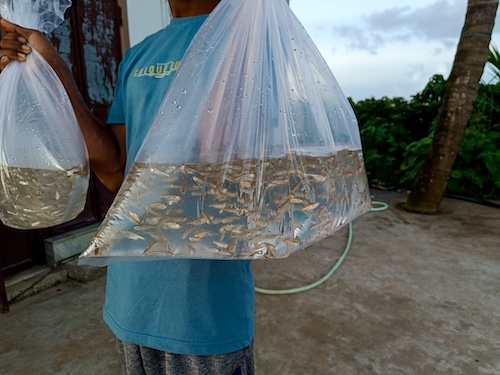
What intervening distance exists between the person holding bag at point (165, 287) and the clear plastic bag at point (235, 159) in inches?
5.7

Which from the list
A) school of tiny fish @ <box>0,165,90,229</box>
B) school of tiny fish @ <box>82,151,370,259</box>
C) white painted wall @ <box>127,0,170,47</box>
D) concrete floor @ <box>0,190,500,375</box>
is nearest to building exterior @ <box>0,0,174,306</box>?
white painted wall @ <box>127,0,170,47</box>

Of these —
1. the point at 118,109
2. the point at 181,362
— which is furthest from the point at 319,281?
the point at 118,109

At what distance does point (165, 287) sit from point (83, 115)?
0.38 meters

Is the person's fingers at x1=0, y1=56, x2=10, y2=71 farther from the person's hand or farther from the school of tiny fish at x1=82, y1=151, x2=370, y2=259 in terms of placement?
the school of tiny fish at x1=82, y1=151, x2=370, y2=259

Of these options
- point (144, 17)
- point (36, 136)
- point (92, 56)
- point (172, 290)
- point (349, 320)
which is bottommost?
point (349, 320)

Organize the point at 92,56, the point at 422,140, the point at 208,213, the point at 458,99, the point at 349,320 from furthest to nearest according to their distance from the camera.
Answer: the point at 422,140
the point at 458,99
the point at 92,56
the point at 349,320
the point at 208,213

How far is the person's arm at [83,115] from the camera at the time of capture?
0.66 metres

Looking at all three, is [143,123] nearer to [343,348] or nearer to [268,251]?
[268,251]

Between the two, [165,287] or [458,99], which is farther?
[458,99]

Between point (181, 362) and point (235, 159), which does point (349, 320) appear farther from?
point (235, 159)

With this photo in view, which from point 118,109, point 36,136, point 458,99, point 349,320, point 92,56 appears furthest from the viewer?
point 458,99

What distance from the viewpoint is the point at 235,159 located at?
0.56m

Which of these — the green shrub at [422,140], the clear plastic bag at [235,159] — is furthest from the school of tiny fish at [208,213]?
the green shrub at [422,140]

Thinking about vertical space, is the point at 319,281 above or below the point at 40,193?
below
